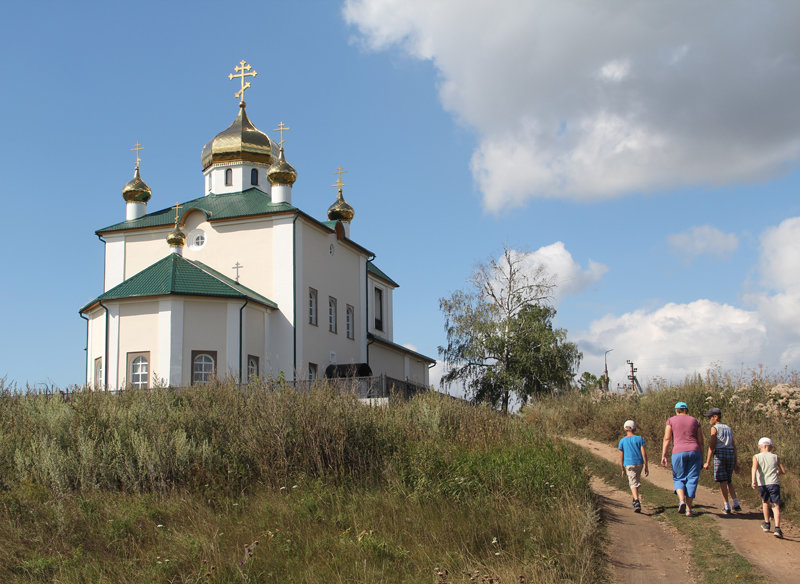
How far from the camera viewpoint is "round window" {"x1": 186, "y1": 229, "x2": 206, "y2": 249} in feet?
86.7

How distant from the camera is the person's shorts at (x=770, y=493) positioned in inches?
403

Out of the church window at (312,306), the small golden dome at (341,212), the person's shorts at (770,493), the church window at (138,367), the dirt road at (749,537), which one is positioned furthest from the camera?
the small golden dome at (341,212)

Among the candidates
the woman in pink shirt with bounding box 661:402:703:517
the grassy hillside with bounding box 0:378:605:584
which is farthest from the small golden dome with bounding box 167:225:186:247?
Answer: the woman in pink shirt with bounding box 661:402:703:517

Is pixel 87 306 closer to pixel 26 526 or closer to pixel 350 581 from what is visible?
pixel 26 526

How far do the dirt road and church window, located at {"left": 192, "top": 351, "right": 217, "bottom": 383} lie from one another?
41.3 ft

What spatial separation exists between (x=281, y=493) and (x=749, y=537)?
6.00m

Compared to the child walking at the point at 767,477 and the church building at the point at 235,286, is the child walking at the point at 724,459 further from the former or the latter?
the church building at the point at 235,286

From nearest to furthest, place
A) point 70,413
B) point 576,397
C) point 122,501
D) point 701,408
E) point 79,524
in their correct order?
point 79,524 → point 122,501 → point 70,413 → point 701,408 → point 576,397

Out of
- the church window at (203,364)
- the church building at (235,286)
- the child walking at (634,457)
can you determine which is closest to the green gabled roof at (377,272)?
the church building at (235,286)

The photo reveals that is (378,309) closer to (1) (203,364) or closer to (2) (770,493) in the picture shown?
(1) (203,364)

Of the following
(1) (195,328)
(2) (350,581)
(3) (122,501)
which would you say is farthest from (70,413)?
(1) (195,328)

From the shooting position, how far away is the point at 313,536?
31.4 ft

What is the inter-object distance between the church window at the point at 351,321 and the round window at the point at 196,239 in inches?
224

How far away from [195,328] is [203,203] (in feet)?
A: 22.7
